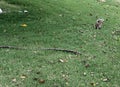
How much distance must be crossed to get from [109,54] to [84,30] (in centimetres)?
232

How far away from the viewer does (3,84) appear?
7672 mm

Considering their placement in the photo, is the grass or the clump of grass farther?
the clump of grass

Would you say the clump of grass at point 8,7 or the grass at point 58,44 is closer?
the grass at point 58,44

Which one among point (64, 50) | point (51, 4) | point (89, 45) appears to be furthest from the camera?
point (51, 4)

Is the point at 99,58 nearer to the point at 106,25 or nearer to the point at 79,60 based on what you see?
the point at 79,60

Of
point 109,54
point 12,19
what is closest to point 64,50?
point 109,54

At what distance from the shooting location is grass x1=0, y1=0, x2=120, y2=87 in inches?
319

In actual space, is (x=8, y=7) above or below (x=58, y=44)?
A: above

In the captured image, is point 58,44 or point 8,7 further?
point 8,7

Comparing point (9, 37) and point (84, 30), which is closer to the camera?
point (9, 37)

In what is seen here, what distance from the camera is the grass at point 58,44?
26.6 ft

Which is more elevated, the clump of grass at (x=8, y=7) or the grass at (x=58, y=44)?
the clump of grass at (x=8, y=7)

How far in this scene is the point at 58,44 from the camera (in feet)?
33.9

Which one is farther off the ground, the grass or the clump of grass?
the clump of grass
